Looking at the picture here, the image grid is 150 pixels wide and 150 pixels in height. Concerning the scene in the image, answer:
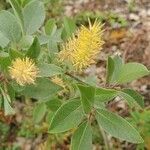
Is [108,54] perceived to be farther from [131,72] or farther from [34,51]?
[34,51]

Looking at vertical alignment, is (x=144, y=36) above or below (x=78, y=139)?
above

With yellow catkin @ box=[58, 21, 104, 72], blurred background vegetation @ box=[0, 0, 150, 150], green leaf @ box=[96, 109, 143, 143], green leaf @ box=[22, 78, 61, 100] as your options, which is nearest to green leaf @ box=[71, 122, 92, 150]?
green leaf @ box=[96, 109, 143, 143]

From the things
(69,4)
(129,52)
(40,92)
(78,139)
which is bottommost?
(78,139)

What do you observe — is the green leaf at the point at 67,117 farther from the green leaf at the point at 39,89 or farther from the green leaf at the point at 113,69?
the green leaf at the point at 113,69

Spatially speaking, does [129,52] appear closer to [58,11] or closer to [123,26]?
[123,26]

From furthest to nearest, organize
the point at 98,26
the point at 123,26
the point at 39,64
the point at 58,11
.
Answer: the point at 58,11 → the point at 123,26 → the point at 39,64 → the point at 98,26

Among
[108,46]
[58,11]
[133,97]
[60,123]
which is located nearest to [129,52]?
[108,46]
